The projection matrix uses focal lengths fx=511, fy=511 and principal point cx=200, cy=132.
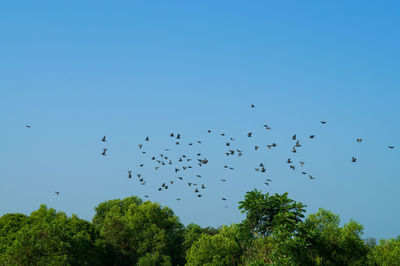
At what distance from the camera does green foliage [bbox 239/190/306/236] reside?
42.9 meters

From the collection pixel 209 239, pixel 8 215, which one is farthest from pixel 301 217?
pixel 8 215

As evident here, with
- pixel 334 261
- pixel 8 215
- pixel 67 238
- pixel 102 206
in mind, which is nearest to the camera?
pixel 334 261

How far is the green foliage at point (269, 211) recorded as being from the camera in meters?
42.9

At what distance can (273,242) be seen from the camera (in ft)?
142

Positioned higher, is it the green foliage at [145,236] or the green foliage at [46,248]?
the green foliage at [145,236]

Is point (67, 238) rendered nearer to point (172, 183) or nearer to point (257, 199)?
point (172, 183)

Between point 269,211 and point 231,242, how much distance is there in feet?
38.8

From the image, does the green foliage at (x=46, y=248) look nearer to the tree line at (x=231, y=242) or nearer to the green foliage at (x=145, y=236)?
the tree line at (x=231, y=242)

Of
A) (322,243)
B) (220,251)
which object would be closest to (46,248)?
(220,251)

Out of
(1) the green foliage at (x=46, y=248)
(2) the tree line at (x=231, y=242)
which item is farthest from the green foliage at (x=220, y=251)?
(1) the green foliage at (x=46, y=248)

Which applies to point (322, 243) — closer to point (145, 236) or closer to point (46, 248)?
point (46, 248)

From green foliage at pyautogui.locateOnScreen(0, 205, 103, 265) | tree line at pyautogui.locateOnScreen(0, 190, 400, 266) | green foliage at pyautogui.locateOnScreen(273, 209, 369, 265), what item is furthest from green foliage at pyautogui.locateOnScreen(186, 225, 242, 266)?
green foliage at pyautogui.locateOnScreen(0, 205, 103, 265)

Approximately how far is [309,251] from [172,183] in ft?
71.1

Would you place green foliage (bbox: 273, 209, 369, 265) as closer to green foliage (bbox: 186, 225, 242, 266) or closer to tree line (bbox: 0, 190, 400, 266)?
tree line (bbox: 0, 190, 400, 266)
